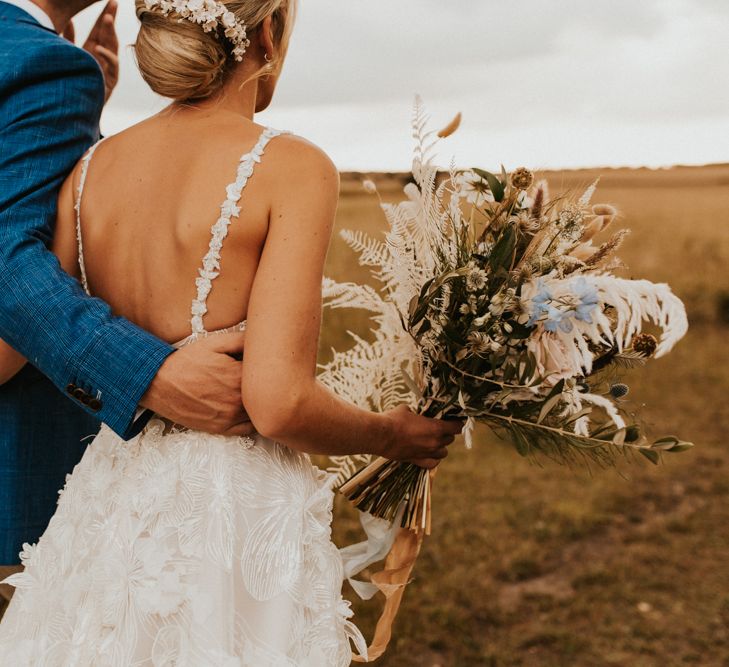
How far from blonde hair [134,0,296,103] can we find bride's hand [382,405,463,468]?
2.88 feet

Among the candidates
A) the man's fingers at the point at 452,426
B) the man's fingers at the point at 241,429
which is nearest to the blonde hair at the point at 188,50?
the man's fingers at the point at 241,429

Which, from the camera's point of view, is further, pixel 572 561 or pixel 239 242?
pixel 572 561

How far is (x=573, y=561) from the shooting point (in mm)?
5473

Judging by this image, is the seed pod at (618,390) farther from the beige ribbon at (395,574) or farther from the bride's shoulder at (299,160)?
the bride's shoulder at (299,160)

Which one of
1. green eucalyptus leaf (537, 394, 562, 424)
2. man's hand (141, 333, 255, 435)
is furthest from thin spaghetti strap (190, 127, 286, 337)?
green eucalyptus leaf (537, 394, 562, 424)

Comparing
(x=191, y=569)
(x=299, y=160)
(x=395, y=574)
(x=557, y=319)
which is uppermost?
(x=299, y=160)

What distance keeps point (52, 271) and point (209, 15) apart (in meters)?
0.67

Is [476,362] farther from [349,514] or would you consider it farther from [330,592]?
[349,514]

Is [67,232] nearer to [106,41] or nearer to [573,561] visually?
[106,41]

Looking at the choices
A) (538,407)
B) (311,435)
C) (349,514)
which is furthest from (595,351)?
(349,514)

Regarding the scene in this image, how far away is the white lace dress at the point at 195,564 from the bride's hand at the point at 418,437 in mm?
198

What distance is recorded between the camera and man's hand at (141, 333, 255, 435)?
185 cm

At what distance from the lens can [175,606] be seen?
1.80 metres

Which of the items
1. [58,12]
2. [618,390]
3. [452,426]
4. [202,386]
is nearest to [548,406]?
[618,390]
